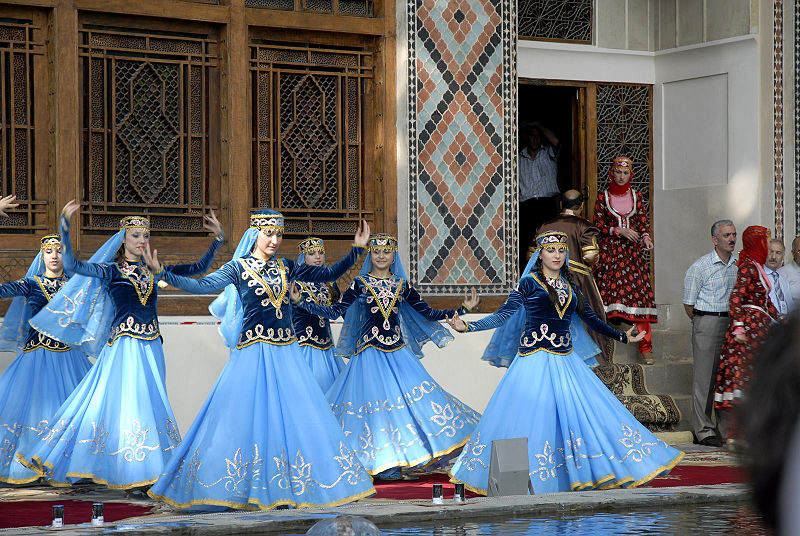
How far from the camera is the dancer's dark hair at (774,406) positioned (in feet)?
3.68

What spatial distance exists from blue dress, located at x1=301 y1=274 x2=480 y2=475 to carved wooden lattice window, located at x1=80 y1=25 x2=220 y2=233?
2256mm

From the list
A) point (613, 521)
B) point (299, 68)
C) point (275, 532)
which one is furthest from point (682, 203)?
point (275, 532)

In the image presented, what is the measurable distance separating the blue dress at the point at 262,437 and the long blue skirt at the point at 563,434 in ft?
3.70

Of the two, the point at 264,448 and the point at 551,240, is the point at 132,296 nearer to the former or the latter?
the point at 264,448

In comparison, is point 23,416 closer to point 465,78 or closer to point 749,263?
point 465,78

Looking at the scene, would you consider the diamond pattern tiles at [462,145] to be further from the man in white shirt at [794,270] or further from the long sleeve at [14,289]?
the long sleeve at [14,289]

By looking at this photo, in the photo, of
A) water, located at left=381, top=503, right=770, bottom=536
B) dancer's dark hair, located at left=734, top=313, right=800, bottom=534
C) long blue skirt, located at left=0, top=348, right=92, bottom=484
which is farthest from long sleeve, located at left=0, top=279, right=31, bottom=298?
dancer's dark hair, located at left=734, top=313, right=800, bottom=534

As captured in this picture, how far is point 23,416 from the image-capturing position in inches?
324

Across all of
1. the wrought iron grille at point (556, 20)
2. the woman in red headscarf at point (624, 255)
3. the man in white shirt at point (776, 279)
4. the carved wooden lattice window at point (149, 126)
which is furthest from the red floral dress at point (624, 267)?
the carved wooden lattice window at point (149, 126)

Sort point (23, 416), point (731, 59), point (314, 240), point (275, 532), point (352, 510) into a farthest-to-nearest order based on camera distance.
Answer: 1. point (731, 59)
2. point (314, 240)
3. point (23, 416)
4. point (352, 510)
5. point (275, 532)

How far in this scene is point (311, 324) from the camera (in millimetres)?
9008

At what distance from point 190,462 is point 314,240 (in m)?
3.31

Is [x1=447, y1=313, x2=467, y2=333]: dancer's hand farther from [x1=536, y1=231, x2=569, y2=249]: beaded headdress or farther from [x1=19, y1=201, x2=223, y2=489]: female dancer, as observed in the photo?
[x1=19, y1=201, x2=223, y2=489]: female dancer

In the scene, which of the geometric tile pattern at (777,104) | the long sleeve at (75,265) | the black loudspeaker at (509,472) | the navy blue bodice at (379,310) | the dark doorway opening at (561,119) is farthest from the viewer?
the dark doorway opening at (561,119)
